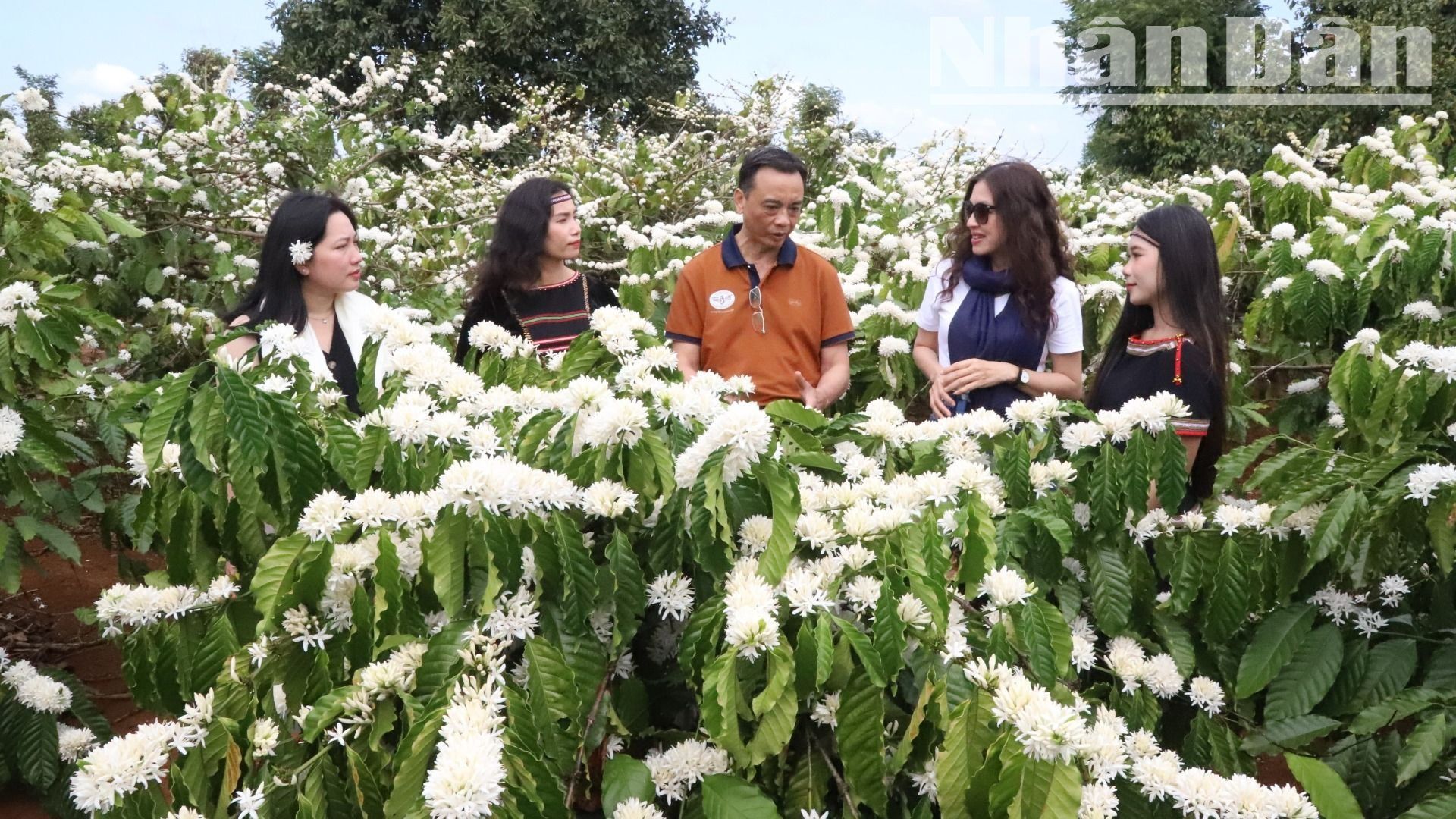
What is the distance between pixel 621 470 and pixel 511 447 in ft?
0.80

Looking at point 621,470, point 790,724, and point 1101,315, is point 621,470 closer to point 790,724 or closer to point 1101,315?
point 790,724

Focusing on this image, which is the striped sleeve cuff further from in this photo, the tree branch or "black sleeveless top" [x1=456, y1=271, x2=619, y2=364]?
"black sleeveless top" [x1=456, y1=271, x2=619, y2=364]

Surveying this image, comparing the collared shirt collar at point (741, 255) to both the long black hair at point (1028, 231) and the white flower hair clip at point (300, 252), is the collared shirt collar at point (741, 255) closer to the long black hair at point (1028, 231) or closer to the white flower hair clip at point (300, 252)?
the long black hair at point (1028, 231)

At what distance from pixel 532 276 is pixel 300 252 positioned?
789 millimetres

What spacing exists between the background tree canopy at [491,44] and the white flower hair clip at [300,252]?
15855mm

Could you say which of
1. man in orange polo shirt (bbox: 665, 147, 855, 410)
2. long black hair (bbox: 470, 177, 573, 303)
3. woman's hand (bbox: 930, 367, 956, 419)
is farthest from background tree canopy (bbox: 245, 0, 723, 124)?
woman's hand (bbox: 930, 367, 956, 419)

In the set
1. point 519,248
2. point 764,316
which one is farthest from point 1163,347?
point 519,248

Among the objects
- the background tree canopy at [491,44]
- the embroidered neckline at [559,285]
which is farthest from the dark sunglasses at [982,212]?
the background tree canopy at [491,44]

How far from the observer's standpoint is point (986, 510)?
1.59 meters

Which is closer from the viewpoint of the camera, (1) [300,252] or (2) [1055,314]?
(1) [300,252]

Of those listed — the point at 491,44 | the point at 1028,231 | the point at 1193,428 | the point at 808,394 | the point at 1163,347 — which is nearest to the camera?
the point at 1193,428

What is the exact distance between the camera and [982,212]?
3.01 metres

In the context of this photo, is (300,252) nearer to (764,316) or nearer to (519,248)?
(519,248)

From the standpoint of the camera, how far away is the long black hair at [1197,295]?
2617 millimetres
